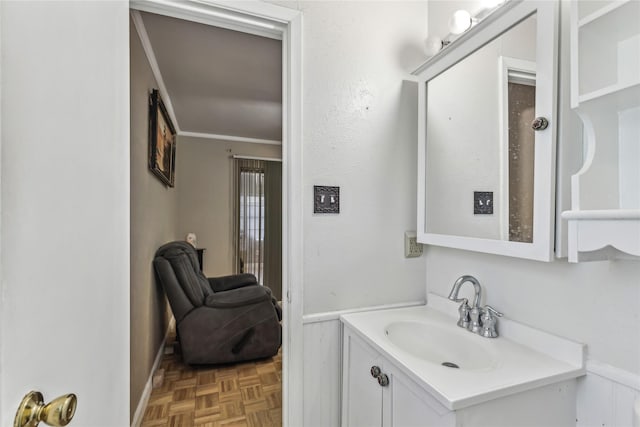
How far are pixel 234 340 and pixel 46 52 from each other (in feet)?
7.68

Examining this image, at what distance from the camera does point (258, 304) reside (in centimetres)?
256

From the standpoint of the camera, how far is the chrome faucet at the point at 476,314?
1.14 m

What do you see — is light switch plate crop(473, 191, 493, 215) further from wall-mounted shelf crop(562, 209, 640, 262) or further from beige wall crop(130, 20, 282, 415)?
beige wall crop(130, 20, 282, 415)

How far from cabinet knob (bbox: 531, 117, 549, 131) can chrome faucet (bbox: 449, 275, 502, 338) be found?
22.7 inches

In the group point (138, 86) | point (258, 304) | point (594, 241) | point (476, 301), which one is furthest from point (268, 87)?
point (594, 241)

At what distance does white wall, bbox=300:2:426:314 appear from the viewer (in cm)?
132

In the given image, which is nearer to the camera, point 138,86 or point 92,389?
point 92,389

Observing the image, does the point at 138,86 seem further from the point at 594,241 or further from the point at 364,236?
the point at 594,241

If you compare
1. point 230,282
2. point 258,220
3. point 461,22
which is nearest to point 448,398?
point 461,22

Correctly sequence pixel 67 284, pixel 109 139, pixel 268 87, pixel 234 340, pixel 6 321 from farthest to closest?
pixel 268 87 → pixel 234 340 → pixel 109 139 → pixel 67 284 → pixel 6 321

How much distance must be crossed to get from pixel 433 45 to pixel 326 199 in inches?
33.0

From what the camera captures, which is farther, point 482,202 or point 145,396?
point 145,396

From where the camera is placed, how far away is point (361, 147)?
54.8 inches

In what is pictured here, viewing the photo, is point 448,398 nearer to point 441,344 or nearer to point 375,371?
point 375,371
